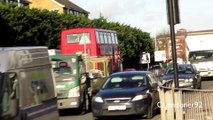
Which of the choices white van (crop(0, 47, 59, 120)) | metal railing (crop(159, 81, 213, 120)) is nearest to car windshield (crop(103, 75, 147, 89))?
metal railing (crop(159, 81, 213, 120))

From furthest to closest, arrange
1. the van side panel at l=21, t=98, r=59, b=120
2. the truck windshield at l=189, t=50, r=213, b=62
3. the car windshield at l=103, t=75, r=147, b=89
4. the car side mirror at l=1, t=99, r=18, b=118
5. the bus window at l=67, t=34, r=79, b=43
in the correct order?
the truck windshield at l=189, t=50, r=213, b=62, the bus window at l=67, t=34, r=79, b=43, the car windshield at l=103, t=75, r=147, b=89, the van side panel at l=21, t=98, r=59, b=120, the car side mirror at l=1, t=99, r=18, b=118

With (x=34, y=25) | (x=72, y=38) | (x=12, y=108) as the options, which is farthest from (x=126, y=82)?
(x=34, y=25)

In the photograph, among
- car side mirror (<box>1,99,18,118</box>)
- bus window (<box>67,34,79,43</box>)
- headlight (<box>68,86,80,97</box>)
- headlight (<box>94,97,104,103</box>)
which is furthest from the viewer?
bus window (<box>67,34,79,43</box>)

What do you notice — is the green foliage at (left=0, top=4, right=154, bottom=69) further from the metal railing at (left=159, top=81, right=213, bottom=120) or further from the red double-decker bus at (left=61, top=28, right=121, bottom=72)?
the metal railing at (left=159, top=81, right=213, bottom=120)

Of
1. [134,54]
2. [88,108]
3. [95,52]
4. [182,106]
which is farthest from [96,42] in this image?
[134,54]

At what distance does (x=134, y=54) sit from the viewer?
68062mm

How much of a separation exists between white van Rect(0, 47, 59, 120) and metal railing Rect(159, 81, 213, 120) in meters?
2.35

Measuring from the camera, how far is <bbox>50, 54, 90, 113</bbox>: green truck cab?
768 inches

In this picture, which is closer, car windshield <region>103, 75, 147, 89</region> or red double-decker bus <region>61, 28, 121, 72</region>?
car windshield <region>103, 75, 147, 89</region>

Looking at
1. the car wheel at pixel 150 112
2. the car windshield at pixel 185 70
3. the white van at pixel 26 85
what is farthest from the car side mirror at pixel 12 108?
the car windshield at pixel 185 70

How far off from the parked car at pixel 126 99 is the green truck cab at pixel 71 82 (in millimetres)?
2278

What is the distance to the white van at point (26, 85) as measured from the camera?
777 centimetres

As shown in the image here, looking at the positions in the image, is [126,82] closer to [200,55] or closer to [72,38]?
[72,38]

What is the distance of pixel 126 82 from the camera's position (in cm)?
1758
